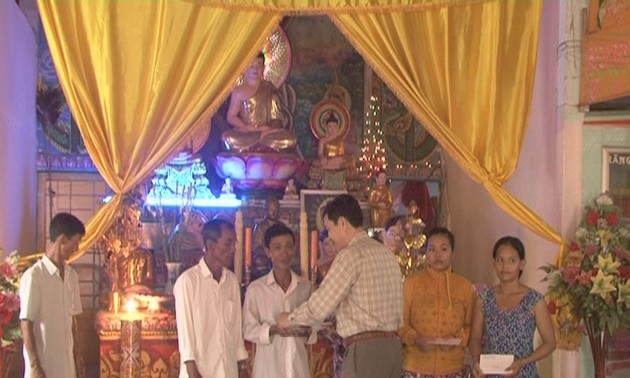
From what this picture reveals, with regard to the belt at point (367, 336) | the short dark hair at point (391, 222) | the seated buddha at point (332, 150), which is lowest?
the belt at point (367, 336)

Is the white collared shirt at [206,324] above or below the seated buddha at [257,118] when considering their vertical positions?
below

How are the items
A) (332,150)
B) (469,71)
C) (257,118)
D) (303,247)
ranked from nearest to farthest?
1. (469,71)
2. (303,247)
3. (332,150)
4. (257,118)

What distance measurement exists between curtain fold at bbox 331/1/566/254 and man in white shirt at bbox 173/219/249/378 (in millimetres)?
1514

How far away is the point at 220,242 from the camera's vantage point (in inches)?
169

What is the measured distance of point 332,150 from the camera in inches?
301

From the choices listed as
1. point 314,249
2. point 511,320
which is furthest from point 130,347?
point 511,320

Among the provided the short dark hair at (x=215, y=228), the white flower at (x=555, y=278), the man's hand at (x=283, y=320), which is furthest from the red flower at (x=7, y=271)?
the white flower at (x=555, y=278)

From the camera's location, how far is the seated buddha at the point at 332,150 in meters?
7.56

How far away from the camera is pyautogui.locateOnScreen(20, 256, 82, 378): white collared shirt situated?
12.8ft

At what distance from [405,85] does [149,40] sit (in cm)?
156

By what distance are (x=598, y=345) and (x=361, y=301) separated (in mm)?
1630

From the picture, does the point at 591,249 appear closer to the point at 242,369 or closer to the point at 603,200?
the point at 603,200

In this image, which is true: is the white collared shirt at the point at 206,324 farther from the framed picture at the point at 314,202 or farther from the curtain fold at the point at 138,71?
the framed picture at the point at 314,202

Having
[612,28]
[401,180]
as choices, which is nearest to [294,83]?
[401,180]
